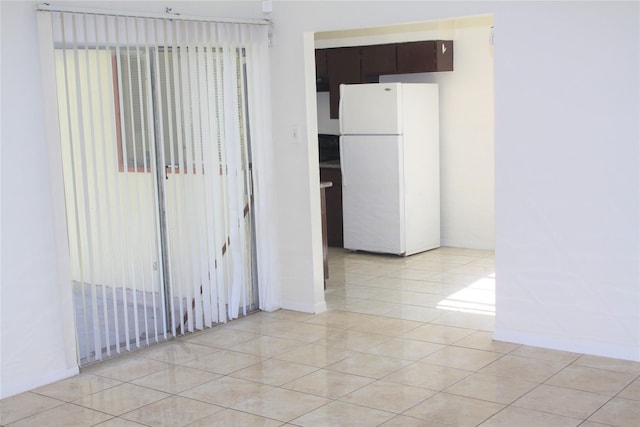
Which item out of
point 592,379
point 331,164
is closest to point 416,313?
point 592,379

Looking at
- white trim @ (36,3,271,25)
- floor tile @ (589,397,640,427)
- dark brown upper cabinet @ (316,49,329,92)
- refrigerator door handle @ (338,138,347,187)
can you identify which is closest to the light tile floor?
floor tile @ (589,397,640,427)

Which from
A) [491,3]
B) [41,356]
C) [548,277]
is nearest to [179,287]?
[41,356]

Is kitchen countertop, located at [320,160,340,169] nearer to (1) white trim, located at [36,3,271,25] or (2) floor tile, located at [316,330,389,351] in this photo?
(1) white trim, located at [36,3,271,25]

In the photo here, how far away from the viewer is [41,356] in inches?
167

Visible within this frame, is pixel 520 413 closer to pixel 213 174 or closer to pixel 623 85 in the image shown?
pixel 623 85

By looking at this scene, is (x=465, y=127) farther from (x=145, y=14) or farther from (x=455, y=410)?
(x=455, y=410)

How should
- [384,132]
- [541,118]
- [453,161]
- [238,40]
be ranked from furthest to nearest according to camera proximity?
[453,161] < [384,132] < [238,40] < [541,118]

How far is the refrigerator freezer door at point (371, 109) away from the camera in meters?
7.16

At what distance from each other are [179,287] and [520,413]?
7.46 feet

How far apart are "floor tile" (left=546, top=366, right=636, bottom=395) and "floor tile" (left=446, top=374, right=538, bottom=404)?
17 cm

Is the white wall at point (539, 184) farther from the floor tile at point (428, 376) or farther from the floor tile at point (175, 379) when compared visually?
the floor tile at point (428, 376)

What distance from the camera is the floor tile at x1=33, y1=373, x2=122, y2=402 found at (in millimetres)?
4109

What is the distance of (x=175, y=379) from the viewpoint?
4.32 metres

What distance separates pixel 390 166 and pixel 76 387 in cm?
388
